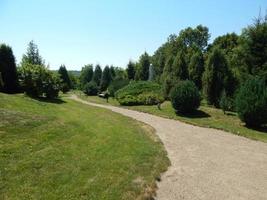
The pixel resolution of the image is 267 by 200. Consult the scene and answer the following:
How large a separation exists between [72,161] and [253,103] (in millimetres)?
9788

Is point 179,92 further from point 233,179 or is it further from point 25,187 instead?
point 25,187

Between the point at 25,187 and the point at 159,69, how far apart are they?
122 feet

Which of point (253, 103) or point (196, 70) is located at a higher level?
point (196, 70)

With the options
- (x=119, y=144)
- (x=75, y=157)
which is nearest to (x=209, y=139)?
(x=119, y=144)

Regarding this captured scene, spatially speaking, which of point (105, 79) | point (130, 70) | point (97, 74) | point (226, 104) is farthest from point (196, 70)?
point (97, 74)

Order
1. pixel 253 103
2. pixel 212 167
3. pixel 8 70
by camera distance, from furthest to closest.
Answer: pixel 8 70 < pixel 253 103 < pixel 212 167

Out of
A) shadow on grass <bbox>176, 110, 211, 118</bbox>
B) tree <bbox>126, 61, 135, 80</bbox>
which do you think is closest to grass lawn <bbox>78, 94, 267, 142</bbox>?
shadow on grass <bbox>176, 110, 211, 118</bbox>

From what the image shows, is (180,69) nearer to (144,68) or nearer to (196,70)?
(196,70)

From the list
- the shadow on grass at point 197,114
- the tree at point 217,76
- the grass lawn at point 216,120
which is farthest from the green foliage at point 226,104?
the tree at point 217,76

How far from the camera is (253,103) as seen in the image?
15.1 metres

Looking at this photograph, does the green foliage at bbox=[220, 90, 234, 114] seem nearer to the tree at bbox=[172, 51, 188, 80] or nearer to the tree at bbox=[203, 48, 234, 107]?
the tree at bbox=[203, 48, 234, 107]

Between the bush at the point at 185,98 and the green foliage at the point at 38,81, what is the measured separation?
883 centimetres

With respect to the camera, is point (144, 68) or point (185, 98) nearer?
point (185, 98)

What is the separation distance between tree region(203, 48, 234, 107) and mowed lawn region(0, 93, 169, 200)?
10.1 meters
